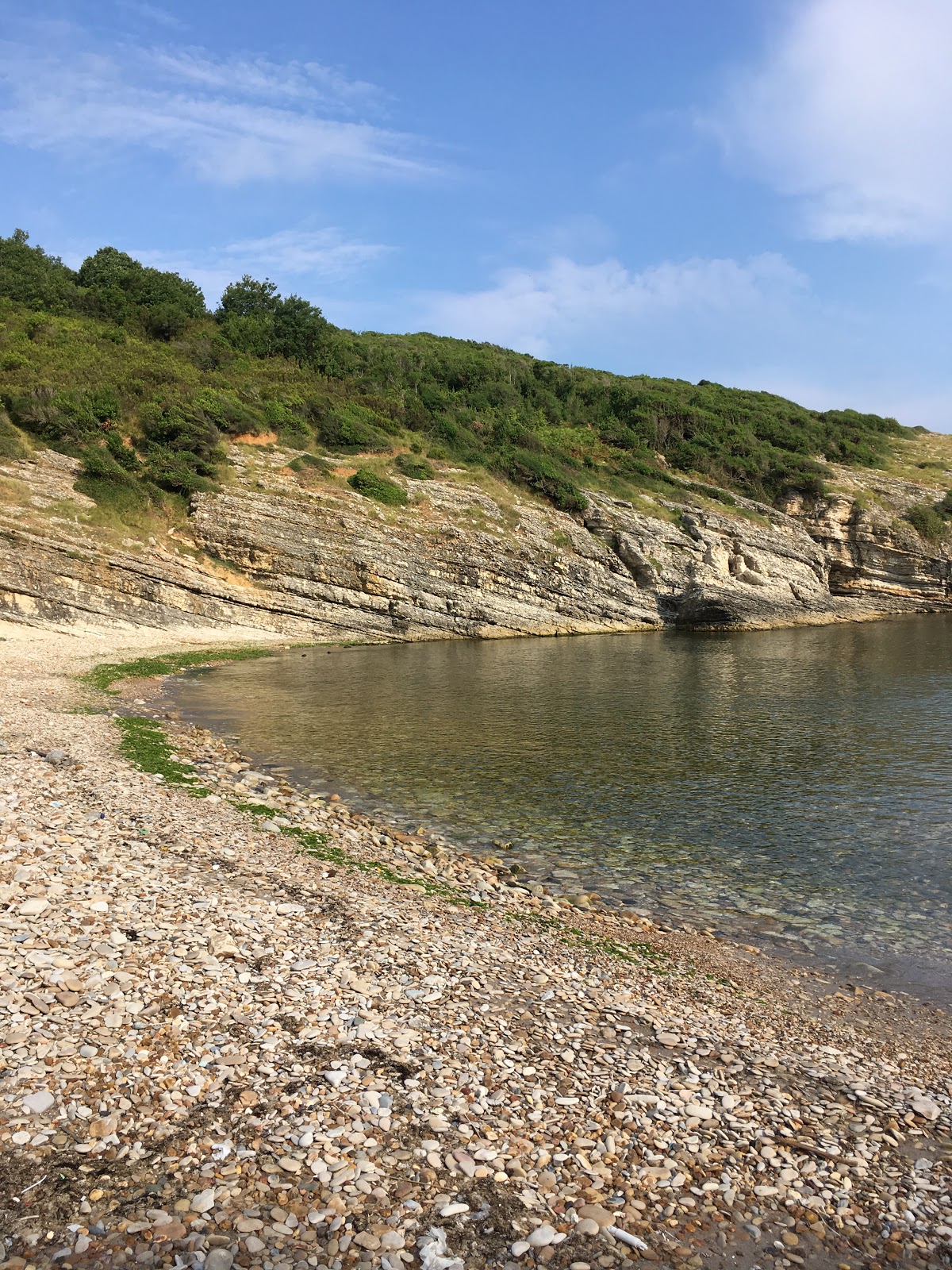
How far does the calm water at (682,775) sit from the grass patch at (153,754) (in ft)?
7.19

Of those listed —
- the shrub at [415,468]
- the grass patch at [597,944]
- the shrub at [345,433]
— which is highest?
the shrub at [345,433]

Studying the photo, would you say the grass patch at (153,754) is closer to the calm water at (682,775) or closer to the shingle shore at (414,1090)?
the calm water at (682,775)

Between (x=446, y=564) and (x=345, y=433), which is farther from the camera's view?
(x=345, y=433)

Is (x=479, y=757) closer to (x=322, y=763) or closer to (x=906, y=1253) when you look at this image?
(x=322, y=763)

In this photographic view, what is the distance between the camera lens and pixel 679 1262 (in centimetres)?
421

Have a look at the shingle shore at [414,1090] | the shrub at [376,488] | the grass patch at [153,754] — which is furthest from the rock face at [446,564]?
the shingle shore at [414,1090]

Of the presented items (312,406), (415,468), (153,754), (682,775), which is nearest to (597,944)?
(682,775)

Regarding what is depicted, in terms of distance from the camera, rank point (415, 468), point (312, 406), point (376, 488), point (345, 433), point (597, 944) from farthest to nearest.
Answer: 1. point (312, 406)
2. point (345, 433)
3. point (415, 468)
4. point (376, 488)
5. point (597, 944)

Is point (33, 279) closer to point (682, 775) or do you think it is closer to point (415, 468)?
point (415, 468)

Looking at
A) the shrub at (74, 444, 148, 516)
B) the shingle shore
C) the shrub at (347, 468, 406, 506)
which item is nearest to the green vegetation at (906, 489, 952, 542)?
the shrub at (347, 468, 406, 506)

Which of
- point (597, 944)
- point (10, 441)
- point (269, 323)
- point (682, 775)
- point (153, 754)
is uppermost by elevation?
point (269, 323)

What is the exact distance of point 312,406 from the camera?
5950cm

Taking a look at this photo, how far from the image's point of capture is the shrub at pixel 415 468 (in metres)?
56.9

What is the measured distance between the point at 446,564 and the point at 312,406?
20.1 meters
